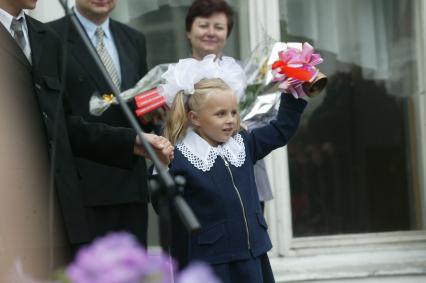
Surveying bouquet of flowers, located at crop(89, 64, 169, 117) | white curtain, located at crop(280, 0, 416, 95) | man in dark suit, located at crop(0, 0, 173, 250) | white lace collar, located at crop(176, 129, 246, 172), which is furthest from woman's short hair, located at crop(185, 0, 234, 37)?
man in dark suit, located at crop(0, 0, 173, 250)

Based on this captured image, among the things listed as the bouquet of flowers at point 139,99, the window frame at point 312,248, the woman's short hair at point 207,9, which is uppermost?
the woman's short hair at point 207,9

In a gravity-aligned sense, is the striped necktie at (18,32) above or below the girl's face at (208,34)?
above

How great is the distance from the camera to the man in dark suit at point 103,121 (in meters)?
Result: 3.12

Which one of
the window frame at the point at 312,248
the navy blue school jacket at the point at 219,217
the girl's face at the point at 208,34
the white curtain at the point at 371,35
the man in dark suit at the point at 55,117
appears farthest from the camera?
the white curtain at the point at 371,35

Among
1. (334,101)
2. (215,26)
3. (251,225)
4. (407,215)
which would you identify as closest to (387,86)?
(334,101)

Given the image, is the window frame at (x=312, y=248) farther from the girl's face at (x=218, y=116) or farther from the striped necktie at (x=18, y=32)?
the striped necktie at (x=18, y=32)

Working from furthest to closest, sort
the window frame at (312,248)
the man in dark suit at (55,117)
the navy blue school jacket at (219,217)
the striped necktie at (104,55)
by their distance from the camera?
the window frame at (312,248), the striped necktie at (104,55), the navy blue school jacket at (219,217), the man in dark suit at (55,117)

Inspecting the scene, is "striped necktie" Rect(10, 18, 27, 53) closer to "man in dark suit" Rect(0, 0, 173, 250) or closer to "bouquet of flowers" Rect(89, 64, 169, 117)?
"man in dark suit" Rect(0, 0, 173, 250)

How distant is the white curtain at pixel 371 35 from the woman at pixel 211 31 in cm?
99

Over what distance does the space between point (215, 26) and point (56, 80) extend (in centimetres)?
119

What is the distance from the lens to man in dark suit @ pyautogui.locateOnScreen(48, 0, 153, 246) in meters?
3.12

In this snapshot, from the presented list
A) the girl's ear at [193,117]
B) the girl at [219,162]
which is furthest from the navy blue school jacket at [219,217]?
the girl's ear at [193,117]

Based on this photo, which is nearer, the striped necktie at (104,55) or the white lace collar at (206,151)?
the white lace collar at (206,151)

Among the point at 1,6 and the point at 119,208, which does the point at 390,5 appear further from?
the point at 1,6
